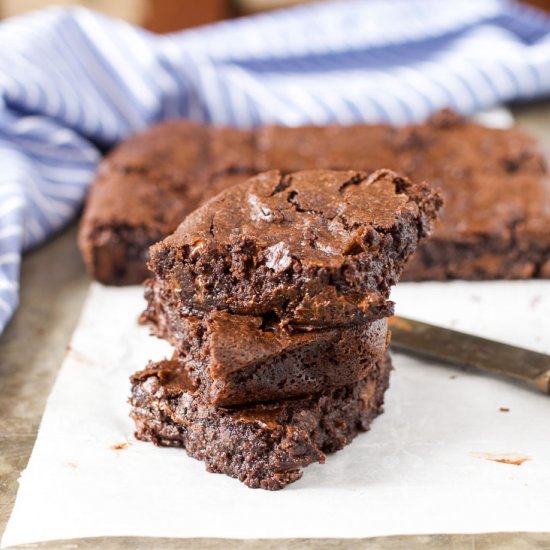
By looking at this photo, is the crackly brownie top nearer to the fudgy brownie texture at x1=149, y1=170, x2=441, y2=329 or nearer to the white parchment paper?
the fudgy brownie texture at x1=149, y1=170, x2=441, y2=329

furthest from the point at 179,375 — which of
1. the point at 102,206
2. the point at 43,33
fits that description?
the point at 43,33

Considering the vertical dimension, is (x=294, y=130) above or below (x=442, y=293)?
above

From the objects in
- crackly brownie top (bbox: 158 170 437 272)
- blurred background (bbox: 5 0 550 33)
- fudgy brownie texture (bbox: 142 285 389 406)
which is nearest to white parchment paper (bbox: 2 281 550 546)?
fudgy brownie texture (bbox: 142 285 389 406)

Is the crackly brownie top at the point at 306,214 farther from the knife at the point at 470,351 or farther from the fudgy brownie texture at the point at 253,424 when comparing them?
the knife at the point at 470,351

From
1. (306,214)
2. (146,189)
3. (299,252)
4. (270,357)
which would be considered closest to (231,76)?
(146,189)

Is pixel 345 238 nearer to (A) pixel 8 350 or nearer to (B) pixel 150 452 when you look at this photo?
(B) pixel 150 452

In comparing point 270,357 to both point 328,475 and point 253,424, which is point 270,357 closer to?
point 253,424
